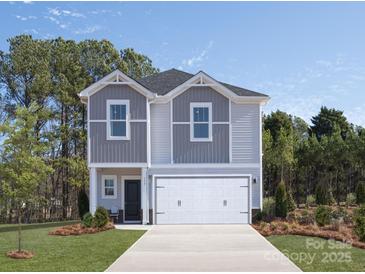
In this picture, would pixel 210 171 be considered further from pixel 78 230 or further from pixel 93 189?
pixel 78 230

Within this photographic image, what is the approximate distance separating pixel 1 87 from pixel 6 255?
22.6 m

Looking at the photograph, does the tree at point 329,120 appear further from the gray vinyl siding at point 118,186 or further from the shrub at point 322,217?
the shrub at point 322,217

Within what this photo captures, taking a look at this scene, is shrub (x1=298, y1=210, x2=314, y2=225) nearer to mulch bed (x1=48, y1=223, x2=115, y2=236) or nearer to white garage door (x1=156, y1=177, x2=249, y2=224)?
white garage door (x1=156, y1=177, x2=249, y2=224)

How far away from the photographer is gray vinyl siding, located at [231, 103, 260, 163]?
23.2 metres

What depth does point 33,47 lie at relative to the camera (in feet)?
110

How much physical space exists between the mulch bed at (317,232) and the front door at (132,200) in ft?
22.0

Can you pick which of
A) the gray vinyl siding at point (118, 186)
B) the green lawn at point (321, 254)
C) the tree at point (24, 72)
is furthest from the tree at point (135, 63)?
the green lawn at point (321, 254)

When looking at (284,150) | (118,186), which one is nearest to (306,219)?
(118,186)

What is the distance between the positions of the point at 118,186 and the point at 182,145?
379 centimetres

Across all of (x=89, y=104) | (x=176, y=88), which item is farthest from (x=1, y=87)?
(x=176, y=88)

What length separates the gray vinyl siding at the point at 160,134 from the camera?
23188 millimetres

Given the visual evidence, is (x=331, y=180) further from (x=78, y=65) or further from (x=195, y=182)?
(x=78, y=65)

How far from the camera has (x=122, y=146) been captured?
2244 centimetres

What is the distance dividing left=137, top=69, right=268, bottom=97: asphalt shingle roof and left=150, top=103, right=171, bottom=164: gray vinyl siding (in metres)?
0.85
